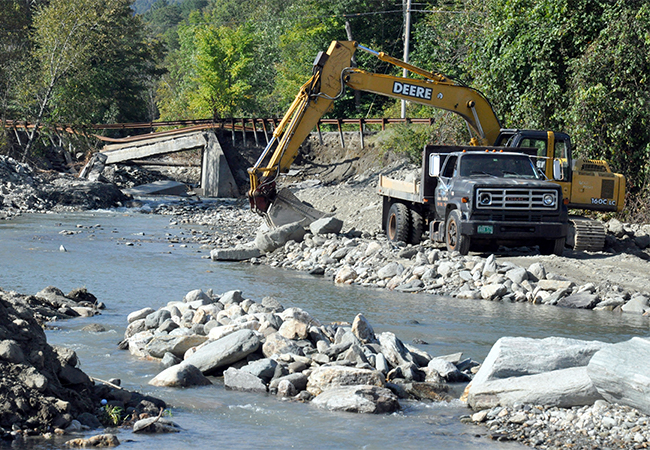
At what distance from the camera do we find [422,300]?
13469 mm

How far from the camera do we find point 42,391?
6.20 metres

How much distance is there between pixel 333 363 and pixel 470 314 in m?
4.85

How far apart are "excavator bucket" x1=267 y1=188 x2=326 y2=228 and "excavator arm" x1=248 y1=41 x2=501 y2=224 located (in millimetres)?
112

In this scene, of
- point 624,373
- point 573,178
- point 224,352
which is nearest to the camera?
point 624,373

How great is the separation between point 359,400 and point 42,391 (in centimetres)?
280

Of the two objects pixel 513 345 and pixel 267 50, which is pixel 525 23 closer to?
pixel 513 345

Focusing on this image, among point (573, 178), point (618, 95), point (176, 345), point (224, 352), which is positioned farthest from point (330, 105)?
point (224, 352)

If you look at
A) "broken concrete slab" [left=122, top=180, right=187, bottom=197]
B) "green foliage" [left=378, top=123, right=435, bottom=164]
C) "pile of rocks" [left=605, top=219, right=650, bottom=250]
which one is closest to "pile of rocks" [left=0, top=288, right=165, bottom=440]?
"pile of rocks" [left=605, top=219, right=650, bottom=250]

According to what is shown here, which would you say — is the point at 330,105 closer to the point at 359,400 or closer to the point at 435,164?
the point at 435,164

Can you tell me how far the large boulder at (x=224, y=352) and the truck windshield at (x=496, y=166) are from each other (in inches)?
362

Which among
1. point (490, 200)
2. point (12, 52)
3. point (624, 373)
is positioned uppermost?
point (12, 52)

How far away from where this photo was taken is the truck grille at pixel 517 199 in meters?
15.2

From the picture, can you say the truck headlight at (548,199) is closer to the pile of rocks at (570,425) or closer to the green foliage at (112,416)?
the pile of rocks at (570,425)

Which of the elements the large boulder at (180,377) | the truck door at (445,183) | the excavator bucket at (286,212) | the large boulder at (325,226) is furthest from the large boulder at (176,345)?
the excavator bucket at (286,212)
